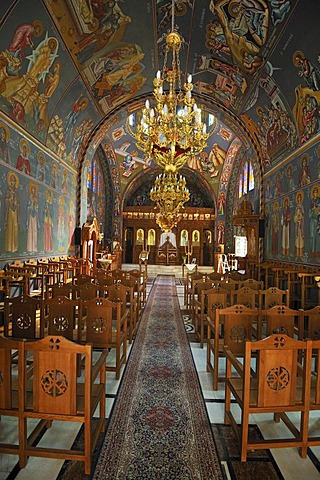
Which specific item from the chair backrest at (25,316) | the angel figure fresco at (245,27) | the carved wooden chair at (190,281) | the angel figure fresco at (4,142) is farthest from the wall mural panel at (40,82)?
the carved wooden chair at (190,281)

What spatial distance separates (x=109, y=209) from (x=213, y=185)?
26.3ft

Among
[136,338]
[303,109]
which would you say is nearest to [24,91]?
[136,338]

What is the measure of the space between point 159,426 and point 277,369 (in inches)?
55.3

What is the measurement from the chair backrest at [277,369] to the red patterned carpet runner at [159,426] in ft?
2.38

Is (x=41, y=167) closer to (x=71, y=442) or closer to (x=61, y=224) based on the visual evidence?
(x=61, y=224)

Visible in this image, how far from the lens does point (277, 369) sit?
9.22 ft

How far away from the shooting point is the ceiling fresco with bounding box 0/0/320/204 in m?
8.79

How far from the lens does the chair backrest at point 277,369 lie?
9.11 ft

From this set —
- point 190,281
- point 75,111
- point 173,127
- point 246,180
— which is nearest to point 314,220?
point 190,281

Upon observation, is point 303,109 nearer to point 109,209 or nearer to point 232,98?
point 232,98

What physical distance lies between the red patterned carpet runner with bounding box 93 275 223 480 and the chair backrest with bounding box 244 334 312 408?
0.72 meters

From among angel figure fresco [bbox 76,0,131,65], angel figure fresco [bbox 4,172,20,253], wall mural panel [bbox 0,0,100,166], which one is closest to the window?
wall mural panel [bbox 0,0,100,166]

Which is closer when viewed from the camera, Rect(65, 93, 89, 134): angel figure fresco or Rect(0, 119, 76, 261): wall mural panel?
Rect(0, 119, 76, 261): wall mural panel

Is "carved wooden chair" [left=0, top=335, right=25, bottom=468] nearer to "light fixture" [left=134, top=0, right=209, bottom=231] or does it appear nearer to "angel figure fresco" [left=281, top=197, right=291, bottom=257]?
"light fixture" [left=134, top=0, right=209, bottom=231]
